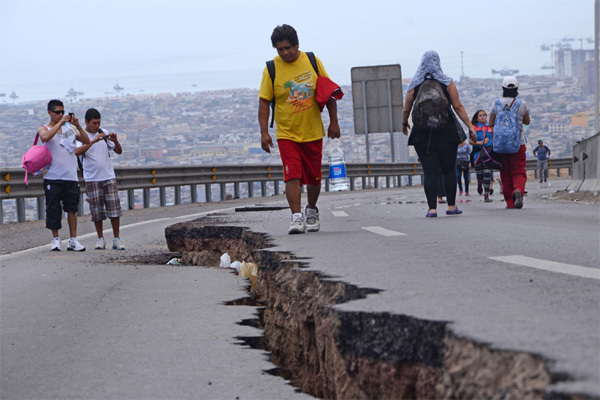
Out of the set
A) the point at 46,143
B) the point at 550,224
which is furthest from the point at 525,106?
the point at 46,143

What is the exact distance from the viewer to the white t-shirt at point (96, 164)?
11.1m

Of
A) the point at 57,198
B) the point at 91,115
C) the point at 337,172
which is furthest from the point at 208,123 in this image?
the point at 57,198

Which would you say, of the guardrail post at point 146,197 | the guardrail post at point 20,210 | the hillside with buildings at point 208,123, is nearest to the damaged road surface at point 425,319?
the guardrail post at point 20,210

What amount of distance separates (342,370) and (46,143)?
7.94 meters

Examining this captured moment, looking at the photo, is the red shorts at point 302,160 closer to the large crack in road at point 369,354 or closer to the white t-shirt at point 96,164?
the large crack in road at point 369,354

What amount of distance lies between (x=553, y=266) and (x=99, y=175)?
6.97 m

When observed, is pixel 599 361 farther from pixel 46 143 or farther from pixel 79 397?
pixel 46 143

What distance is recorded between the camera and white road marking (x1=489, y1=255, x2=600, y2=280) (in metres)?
4.84

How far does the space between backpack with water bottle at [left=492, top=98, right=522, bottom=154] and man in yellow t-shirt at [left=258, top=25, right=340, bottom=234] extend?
176 inches

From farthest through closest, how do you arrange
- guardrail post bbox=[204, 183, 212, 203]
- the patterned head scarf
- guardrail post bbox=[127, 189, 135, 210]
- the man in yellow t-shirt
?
guardrail post bbox=[204, 183, 212, 203] < guardrail post bbox=[127, 189, 135, 210] < the patterned head scarf < the man in yellow t-shirt

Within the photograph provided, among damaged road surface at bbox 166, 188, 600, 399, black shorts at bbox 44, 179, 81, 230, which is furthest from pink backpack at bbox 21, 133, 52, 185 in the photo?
damaged road surface at bbox 166, 188, 600, 399

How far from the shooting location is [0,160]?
20.9m

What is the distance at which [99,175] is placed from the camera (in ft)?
36.6

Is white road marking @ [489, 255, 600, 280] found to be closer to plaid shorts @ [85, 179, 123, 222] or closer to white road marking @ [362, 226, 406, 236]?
white road marking @ [362, 226, 406, 236]
